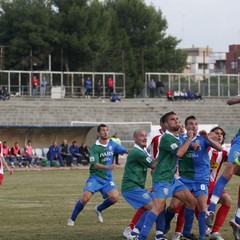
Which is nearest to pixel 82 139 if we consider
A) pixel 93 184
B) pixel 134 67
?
pixel 93 184

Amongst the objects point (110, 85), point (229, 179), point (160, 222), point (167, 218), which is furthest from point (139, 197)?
point (110, 85)

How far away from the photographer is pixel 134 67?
283 ft

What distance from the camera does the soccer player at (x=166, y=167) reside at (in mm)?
13875

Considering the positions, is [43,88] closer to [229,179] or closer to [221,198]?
[221,198]

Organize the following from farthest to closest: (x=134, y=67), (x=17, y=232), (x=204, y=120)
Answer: (x=134, y=67), (x=204, y=120), (x=17, y=232)

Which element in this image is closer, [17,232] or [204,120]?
[17,232]

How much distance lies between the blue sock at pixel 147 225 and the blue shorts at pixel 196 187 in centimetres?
137

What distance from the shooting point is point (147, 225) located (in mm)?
13859

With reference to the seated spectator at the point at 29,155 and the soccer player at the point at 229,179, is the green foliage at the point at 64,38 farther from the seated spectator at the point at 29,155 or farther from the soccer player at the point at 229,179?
the soccer player at the point at 229,179

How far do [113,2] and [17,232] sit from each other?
265ft

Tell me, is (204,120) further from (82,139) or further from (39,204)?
(39,204)

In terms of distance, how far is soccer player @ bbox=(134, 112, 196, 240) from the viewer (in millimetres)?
13875

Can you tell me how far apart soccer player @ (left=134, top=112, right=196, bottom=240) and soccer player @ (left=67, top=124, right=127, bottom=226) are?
10.7 ft

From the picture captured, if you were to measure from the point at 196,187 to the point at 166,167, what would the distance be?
3.81ft
